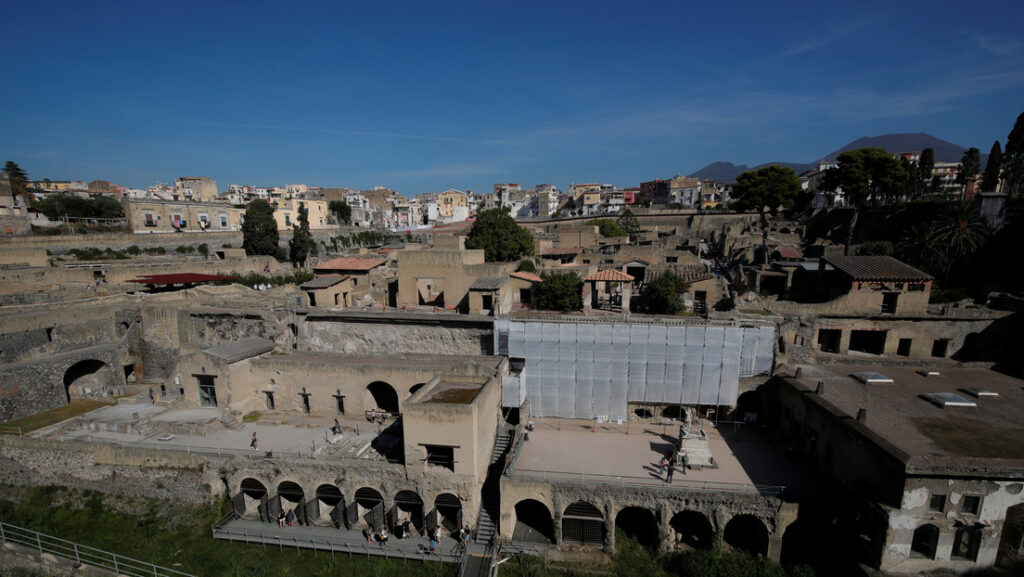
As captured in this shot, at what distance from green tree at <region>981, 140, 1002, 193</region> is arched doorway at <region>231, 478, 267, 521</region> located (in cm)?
5823

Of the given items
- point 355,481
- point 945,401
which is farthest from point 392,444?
point 945,401

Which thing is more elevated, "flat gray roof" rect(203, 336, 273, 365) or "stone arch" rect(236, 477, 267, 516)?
"flat gray roof" rect(203, 336, 273, 365)

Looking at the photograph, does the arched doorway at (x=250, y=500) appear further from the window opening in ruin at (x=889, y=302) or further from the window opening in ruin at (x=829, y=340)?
the window opening in ruin at (x=889, y=302)

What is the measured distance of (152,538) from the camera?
16.1 metres

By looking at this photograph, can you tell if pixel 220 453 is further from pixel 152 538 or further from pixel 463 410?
pixel 463 410

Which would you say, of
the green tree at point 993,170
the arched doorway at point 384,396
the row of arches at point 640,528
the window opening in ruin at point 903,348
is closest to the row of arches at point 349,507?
the row of arches at point 640,528

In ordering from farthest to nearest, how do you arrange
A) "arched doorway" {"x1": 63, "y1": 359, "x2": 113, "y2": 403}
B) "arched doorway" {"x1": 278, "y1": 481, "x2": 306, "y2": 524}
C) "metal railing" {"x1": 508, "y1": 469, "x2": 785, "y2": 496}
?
1. "arched doorway" {"x1": 63, "y1": 359, "x2": 113, "y2": 403}
2. "arched doorway" {"x1": 278, "y1": 481, "x2": 306, "y2": 524}
3. "metal railing" {"x1": 508, "y1": 469, "x2": 785, "y2": 496}

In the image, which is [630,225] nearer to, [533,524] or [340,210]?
[340,210]

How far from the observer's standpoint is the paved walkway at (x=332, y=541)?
14.8m

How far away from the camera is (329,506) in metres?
16.9

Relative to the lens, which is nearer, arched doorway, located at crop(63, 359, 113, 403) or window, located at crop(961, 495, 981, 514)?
window, located at crop(961, 495, 981, 514)

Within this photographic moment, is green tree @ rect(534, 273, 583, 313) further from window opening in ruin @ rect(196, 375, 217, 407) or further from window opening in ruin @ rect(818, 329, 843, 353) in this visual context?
window opening in ruin @ rect(196, 375, 217, 407)

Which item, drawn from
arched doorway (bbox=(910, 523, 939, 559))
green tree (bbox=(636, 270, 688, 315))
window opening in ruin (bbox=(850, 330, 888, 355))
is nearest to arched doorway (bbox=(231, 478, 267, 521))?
green tree (bbox=(636, 270, 688, 315))

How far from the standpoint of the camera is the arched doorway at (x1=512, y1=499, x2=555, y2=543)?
50.6 feet
